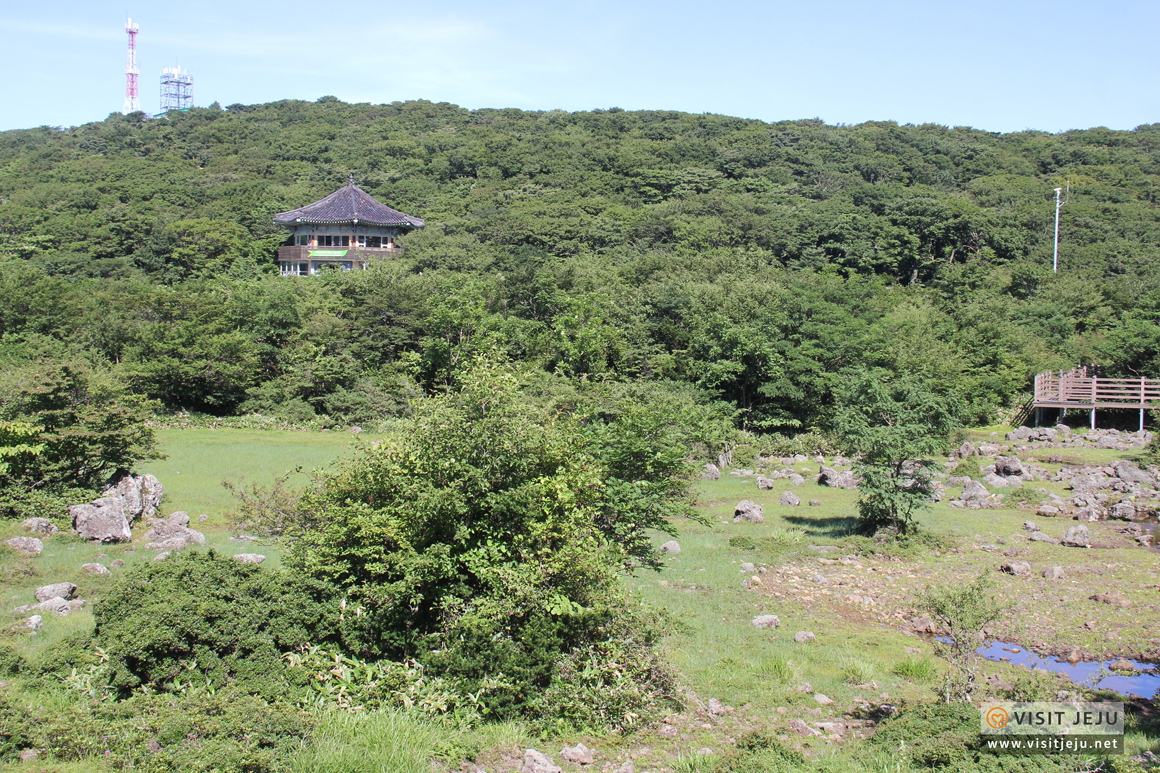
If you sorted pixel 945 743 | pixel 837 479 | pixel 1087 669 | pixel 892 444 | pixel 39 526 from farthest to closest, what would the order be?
pixel 837 479 → pixel 892 444 → pixel 39 526 → pixel 1087 669 → pixel 945 743

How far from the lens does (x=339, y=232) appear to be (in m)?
48.0

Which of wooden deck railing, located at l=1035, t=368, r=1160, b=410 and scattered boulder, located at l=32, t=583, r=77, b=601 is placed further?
wooden deck railing, located at l=1035, t=368, r=1160, b=410

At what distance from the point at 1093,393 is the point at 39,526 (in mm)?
35787

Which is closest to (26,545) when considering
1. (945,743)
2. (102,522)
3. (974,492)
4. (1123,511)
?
(102,522)

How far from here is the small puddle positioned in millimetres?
9609

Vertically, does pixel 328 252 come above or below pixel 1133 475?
above

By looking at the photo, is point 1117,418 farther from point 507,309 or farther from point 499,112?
point 499,112

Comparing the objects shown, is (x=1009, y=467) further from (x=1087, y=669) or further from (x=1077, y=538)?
(x=1087, y=669)

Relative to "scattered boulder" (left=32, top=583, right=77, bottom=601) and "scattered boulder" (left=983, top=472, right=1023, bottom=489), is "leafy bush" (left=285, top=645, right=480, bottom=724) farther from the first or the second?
"scattered boulder" (left=983, top=472, right=1023, bottom=489)

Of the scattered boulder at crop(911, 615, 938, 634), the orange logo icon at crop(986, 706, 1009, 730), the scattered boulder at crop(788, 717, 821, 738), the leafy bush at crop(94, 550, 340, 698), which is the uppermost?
the leafy bush at crop(94, 550, 340, 698)

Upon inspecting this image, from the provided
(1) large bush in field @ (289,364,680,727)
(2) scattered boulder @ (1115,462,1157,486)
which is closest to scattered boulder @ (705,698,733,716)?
(1) large bush in field @ (289,364,680,727)

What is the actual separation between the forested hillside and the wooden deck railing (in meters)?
1.32

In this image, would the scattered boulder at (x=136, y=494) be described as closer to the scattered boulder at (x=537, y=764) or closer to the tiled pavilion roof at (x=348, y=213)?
the scattered boulder at (x=537, y=764)

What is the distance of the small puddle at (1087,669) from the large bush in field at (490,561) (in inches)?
201
